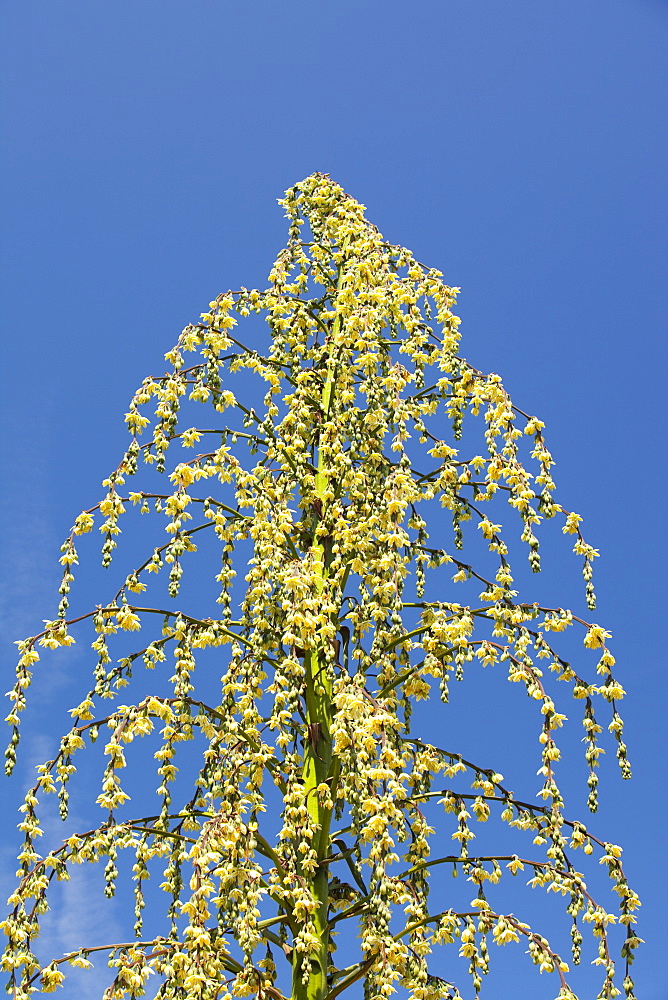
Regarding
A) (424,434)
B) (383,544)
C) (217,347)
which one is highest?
(217,347)

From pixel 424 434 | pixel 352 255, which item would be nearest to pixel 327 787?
pixel 424 434

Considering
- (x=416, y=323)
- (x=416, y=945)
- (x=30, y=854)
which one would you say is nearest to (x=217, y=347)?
(x=416, y=323)

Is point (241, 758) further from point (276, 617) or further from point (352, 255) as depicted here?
point (352, 255)

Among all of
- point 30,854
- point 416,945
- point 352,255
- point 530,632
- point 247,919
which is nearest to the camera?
point 247,919

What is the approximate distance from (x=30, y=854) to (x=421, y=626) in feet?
7.74

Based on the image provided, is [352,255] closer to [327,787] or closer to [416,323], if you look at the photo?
[416,323]

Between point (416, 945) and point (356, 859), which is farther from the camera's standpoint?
point (356, 859)

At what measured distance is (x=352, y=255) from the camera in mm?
7234

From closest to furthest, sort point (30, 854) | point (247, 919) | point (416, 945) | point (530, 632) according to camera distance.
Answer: point (247, 919), point (416, 945), point (30, 854), point (530, 632)

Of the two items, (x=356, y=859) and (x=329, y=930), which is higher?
(x=356, y=859)

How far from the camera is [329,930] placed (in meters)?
4.75

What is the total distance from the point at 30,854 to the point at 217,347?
3295 millimetres

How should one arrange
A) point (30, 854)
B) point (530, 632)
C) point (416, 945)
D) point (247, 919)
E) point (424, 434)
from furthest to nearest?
point (424, 434), point (530, 632), point (30, 854), point (416, 945), point (247, 919)

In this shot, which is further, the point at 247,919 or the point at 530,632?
the point at 530,632
